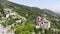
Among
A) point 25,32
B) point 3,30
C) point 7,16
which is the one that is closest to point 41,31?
point 25,32

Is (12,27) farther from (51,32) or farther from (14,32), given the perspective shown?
(51,32)

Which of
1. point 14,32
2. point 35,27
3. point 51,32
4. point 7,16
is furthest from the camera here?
point 7,16

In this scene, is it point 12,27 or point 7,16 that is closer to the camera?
point 12,27

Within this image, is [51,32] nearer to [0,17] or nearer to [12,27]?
[12,27]

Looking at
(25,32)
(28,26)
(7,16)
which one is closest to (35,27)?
(28,26)

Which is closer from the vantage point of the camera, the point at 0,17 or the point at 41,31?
the point at 41,31

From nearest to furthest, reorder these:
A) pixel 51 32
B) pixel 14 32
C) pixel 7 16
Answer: pixel 14 32
pixel 51 32
pixel 7 16

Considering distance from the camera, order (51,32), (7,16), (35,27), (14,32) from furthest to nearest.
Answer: (7,16) < (51,32) < (35,27) < (14,32)

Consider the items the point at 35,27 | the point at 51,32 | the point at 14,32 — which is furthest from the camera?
the point at 51,32

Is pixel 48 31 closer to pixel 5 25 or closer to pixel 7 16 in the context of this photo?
pixel 5 25
